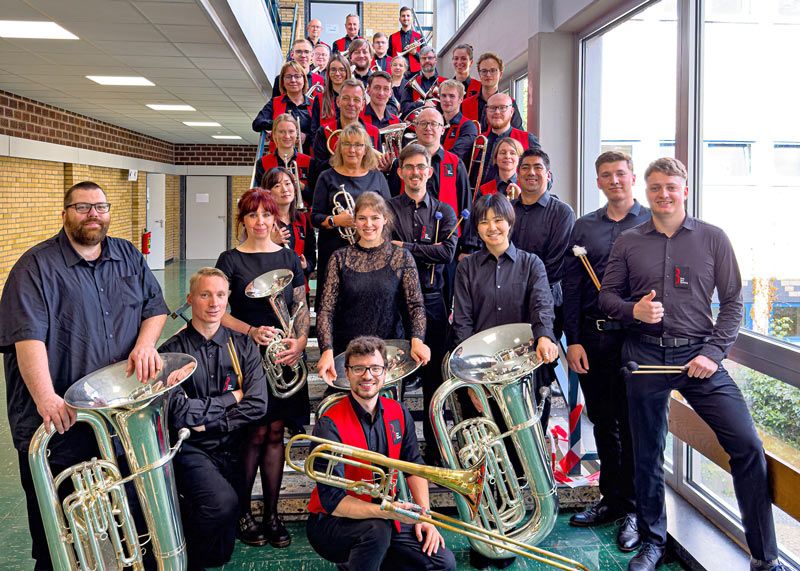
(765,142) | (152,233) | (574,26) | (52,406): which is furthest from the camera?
(152,233)

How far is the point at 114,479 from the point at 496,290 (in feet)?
5.95

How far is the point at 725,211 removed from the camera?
12.2ft

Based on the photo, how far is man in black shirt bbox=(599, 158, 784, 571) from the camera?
2.76 meters

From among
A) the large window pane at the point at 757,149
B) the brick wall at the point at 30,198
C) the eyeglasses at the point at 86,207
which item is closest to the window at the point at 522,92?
the large window pane at the point at 757,149

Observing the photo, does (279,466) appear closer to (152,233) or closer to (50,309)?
(50,309)

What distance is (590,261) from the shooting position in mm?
3523

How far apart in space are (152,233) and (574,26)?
12876mm

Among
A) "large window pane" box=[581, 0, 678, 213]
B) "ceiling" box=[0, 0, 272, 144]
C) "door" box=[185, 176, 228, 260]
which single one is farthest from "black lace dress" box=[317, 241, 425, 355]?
"door" box=[185, 176, 228, 260]

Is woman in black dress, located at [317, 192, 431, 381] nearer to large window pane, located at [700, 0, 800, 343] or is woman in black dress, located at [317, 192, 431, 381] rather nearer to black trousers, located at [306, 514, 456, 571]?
black trousers, located at [306, 514, 456, 571]

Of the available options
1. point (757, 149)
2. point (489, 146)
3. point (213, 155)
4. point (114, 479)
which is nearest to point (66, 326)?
point (114, 479)

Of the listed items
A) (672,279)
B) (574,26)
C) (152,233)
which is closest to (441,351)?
(672,279)

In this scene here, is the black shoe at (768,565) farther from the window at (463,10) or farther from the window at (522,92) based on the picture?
the window at (463,10)

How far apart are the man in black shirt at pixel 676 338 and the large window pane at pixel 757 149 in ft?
1.58

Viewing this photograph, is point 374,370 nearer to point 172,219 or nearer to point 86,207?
point 86,207
